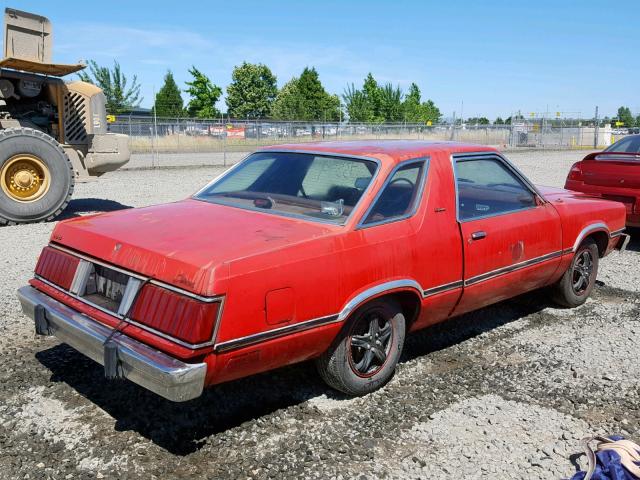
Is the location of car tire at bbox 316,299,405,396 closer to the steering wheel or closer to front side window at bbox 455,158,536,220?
the steering wheel

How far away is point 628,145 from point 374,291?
629cm

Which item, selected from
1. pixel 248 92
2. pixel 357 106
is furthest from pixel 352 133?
pixel 248 92

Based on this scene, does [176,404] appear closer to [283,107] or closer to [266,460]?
[266,460]

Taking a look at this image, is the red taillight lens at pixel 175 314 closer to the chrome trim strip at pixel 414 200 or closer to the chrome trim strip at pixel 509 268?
the chrome trim strip at pixel 414 200

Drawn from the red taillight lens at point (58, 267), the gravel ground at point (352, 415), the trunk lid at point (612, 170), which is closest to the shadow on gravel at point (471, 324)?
the gravel ground at point (352, 415)

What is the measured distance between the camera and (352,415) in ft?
11.9

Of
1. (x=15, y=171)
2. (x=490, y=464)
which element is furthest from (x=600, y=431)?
(x=15, y=171)

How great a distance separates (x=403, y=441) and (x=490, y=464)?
0.45 metres

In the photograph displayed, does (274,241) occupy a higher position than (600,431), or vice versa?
(274,241)

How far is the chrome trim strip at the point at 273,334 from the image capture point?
2.95m

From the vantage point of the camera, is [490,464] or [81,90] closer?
[490,464]

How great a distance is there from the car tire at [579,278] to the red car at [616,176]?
2263mm

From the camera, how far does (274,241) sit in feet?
10.8

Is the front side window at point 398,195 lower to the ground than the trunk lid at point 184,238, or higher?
higher
